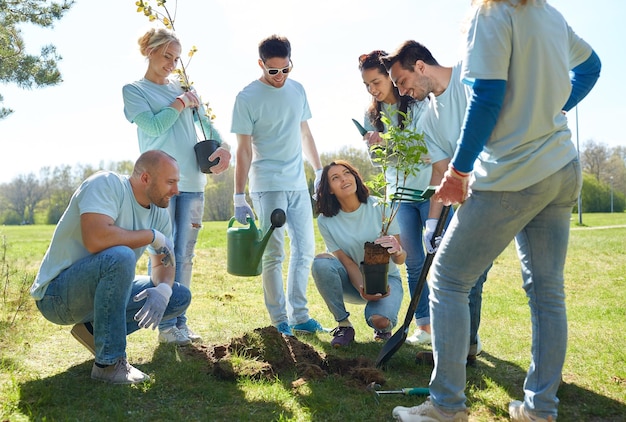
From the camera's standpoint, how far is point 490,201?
2062 mm

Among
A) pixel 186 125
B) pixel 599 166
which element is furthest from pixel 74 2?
pixel 599 166

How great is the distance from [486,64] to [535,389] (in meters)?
1.22

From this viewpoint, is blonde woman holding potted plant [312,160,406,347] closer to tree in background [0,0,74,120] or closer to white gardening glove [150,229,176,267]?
white gardening glove [150,229,176,267]

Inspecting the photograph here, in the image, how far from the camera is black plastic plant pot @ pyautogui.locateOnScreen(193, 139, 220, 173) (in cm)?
381

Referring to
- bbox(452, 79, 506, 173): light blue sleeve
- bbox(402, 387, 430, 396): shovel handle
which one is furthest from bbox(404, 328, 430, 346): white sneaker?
bbox(452, 79, 506, 173): light blue sleeve

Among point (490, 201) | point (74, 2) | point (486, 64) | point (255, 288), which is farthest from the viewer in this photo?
point (255, 288)

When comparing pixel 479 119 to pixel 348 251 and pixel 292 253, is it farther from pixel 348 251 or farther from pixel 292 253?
pixel 292 253

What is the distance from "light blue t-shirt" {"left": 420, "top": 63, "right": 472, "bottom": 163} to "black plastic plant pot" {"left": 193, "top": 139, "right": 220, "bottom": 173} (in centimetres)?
134

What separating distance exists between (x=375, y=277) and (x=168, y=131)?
1.63 m

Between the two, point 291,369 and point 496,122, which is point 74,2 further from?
point 496,122

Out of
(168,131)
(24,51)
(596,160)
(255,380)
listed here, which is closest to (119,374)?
(255,380)

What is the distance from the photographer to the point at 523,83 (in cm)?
201

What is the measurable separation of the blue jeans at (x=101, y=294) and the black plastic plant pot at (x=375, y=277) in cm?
138

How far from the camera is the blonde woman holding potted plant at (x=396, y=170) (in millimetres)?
3641
